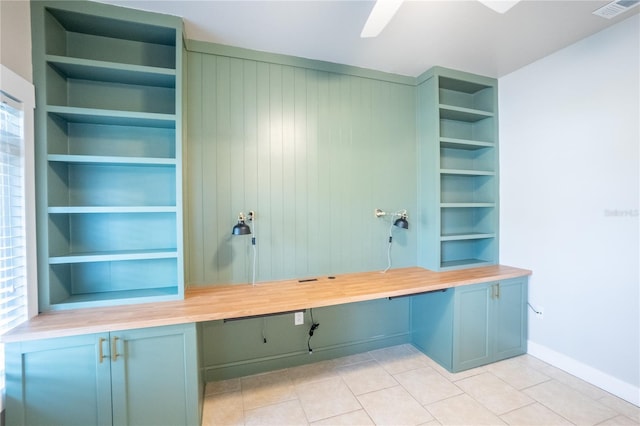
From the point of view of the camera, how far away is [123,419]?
1557 mm

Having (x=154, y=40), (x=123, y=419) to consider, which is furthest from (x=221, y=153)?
(x=123, y=419)

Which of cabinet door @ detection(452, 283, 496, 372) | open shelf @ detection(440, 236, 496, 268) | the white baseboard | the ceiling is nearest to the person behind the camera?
the ceiling

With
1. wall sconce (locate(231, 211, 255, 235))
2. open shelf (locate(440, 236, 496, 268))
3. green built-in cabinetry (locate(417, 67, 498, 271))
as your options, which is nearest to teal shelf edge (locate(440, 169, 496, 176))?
green built-in cabinetry (locate(417, 67, 498, 271))

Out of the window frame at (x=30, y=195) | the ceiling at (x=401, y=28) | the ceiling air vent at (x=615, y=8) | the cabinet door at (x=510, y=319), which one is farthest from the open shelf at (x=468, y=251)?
the window frame at (x=30, y=195)

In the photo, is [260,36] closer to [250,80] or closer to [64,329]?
[250,80]

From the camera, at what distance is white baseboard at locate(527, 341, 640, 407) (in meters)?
1.98

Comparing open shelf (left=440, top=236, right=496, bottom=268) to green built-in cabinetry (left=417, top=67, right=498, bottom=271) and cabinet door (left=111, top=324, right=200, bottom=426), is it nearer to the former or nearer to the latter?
green built-in cabinetry (left=417, top=67, right=498, bottom=271)

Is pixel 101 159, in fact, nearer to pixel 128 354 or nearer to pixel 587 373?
pixel 128 354

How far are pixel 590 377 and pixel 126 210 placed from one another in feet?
12.3

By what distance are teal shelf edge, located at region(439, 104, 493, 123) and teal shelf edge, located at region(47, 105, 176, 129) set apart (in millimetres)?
2459

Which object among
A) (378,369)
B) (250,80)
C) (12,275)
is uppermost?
(250,80)

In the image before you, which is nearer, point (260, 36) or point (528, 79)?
point (260, 36)

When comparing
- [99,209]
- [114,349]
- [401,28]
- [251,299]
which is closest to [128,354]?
[114,349]

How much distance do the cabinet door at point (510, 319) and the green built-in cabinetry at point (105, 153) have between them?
275 centimetres
